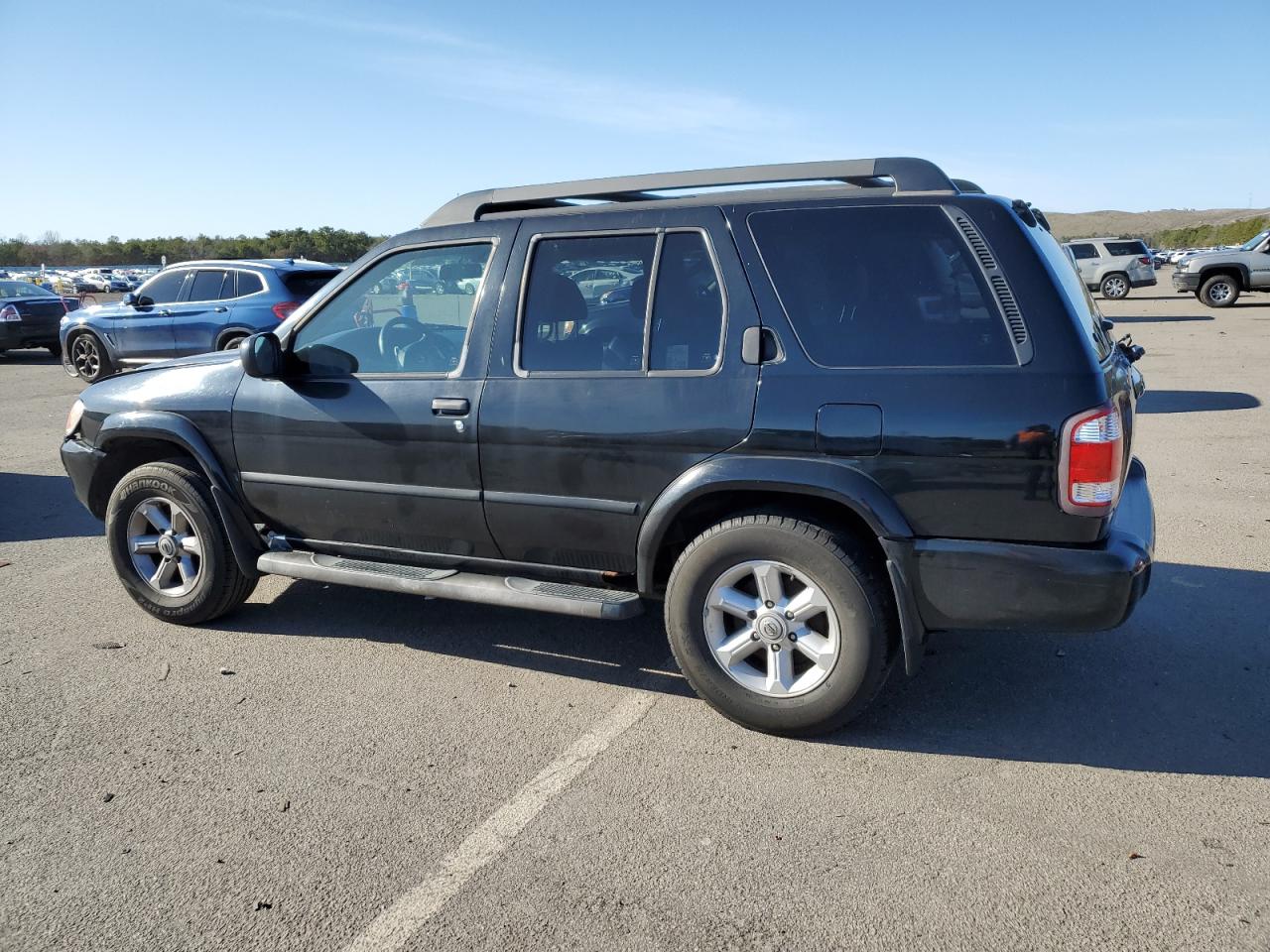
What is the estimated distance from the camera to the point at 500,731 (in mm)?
3908

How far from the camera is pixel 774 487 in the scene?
366 centimetres

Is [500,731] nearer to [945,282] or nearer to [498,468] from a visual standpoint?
[498,468]

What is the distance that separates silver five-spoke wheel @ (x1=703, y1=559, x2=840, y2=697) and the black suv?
12mm

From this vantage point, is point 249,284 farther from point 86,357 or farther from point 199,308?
point 86,357

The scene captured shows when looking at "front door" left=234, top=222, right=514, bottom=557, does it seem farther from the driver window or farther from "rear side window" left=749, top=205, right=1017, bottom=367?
"rear side window" left=749, top=205, right=1017, bottom=367

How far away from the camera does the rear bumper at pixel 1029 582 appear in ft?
11.0

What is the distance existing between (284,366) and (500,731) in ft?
6.32

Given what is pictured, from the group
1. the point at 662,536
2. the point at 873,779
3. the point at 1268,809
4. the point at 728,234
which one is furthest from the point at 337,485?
the point at 1268,809

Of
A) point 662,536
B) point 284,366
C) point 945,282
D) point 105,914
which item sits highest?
point 945,282

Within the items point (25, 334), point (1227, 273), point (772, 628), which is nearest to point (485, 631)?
point (772, 628)

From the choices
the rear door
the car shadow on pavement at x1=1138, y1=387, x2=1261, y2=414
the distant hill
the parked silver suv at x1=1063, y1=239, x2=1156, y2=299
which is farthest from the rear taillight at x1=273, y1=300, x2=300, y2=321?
the distant hill

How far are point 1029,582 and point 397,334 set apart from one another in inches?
111

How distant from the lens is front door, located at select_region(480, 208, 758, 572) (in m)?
3.81

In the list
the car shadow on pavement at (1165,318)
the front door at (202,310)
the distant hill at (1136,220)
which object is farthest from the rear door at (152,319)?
the distant hill at (1136,220)
